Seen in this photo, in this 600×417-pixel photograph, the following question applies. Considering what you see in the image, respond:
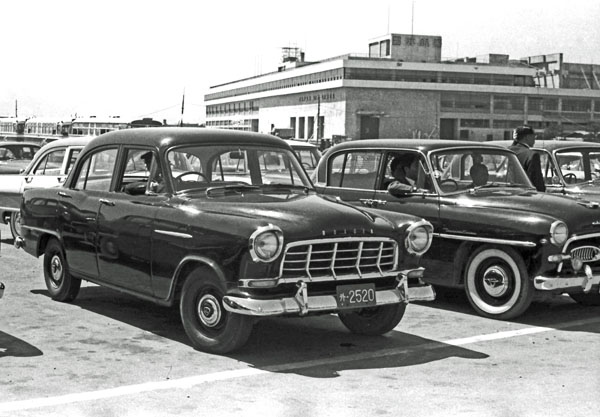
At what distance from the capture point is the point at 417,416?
5.74 metres

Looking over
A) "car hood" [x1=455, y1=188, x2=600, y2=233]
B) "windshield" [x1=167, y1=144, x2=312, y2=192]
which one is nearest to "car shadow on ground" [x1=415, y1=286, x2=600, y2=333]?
"car hood" [x1=455, y1=188, x2=600, y2=233]

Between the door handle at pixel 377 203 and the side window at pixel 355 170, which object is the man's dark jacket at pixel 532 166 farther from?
the door handle at pixel 377 203

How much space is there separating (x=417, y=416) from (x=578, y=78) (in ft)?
529

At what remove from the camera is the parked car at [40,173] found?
14.7 meters

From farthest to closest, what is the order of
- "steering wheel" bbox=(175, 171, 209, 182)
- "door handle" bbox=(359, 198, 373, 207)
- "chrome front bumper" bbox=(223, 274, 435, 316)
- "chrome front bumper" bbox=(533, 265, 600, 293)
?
1. "door handle" bbox=(359, 198, 373, 207)
2. "chrome front bumper" bbox=(533, 265, 600, 293)
3. "steering wheel" bbox=(175, 171, 209, 182)
4. "chrome front bumper" bbox=(223, 274, 435, 316)

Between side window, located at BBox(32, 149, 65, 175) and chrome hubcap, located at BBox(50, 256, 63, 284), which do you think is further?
side window, located at BBox(32, 149, 65, 175)

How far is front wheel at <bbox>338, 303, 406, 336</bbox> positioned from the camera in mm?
8148

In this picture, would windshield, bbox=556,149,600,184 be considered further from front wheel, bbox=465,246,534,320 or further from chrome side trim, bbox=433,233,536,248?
front wheel, bbox=465,246,534,320

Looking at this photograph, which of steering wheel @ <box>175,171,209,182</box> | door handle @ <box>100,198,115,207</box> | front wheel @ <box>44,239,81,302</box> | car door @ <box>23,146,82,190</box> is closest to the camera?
steering wheel @ <box>175,171,209,182</box>

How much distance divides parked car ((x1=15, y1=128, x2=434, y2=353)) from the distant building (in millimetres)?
106197

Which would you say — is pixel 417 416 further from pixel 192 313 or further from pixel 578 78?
pixel 578 78

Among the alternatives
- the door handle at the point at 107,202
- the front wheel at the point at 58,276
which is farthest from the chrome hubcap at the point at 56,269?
the door handle at the point at 107,202

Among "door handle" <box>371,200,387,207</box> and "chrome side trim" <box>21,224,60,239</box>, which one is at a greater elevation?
"door handle" <box>371,200,387,207</box>

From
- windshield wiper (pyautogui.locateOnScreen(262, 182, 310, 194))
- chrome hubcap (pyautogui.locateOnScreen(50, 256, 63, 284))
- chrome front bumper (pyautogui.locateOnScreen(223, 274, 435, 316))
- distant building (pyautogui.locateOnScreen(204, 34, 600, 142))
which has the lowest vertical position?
chrome hubcap (pyautogui.locateOnScreen(50, 256, 63, 284))
